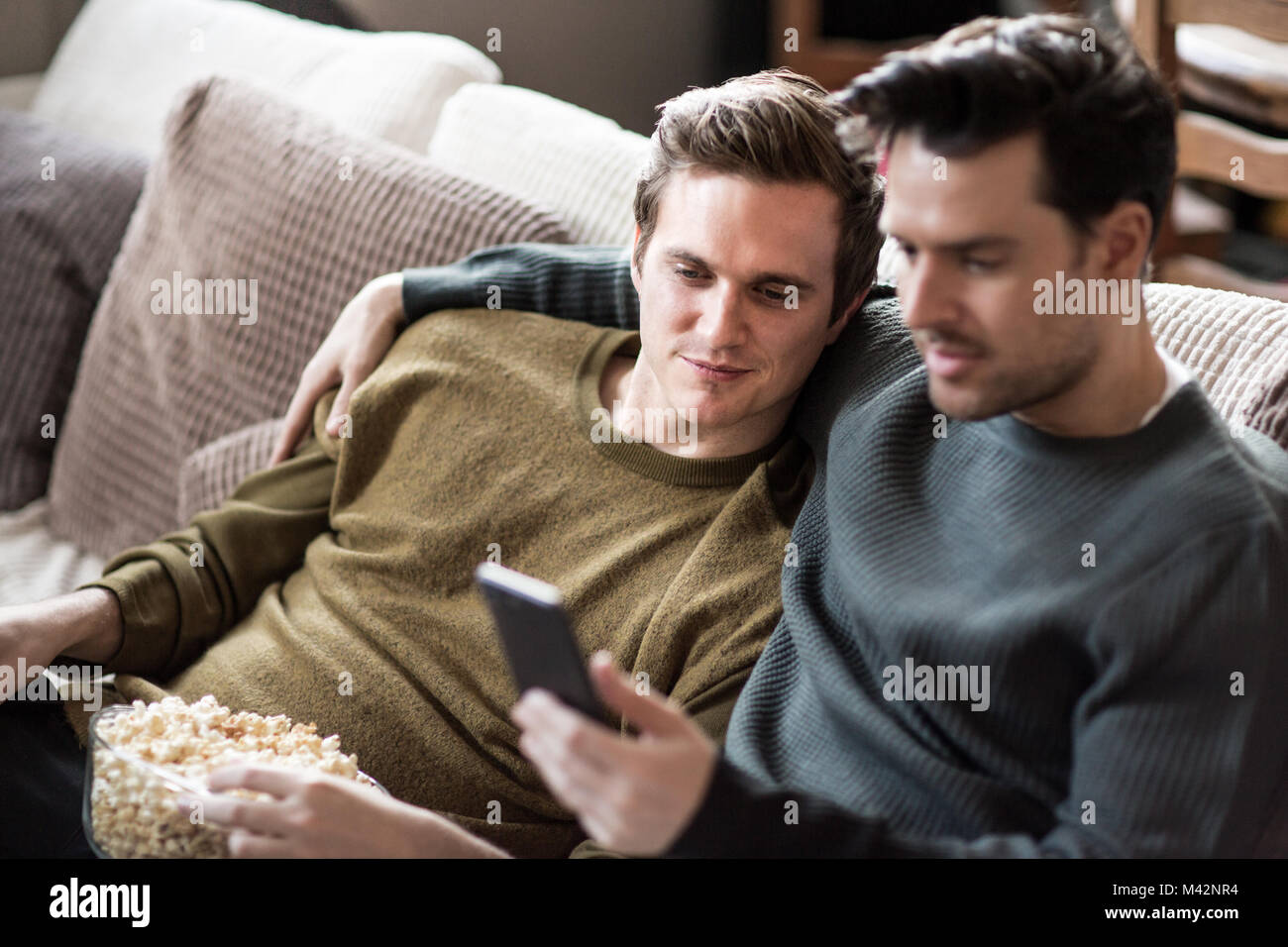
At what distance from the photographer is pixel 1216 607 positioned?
0.83 m

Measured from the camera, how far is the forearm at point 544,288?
145cm

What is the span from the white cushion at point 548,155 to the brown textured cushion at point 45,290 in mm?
531

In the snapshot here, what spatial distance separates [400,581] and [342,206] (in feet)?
1.82

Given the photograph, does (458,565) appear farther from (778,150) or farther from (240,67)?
(240,67)

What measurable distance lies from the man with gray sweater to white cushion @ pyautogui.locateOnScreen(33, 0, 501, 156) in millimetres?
Answer: 1146

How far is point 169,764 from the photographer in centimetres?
100

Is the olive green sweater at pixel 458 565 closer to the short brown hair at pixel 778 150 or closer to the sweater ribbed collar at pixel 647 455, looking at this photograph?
the sweater ribbed collar at pixel 647 455

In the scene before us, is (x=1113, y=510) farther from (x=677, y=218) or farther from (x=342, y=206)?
(x=342, y=206)

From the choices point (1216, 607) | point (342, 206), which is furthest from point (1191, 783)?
point (342, 206)

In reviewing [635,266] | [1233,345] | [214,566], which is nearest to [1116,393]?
[1233,345]

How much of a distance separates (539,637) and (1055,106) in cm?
49

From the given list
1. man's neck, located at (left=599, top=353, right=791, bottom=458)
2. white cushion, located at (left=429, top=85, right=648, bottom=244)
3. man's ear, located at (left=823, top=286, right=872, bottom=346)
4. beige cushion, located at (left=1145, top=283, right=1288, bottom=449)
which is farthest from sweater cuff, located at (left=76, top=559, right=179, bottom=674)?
beige cushion, located at (left=1145, top=283, right=1288, bottom=449)

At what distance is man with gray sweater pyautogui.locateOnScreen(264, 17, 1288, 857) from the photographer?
2.69 feet

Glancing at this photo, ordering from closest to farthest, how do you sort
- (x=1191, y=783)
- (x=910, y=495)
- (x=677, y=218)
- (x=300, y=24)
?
(x=1191, y=783), (x=910, y=495), (x=677, y=218), (x=300, y=24)
